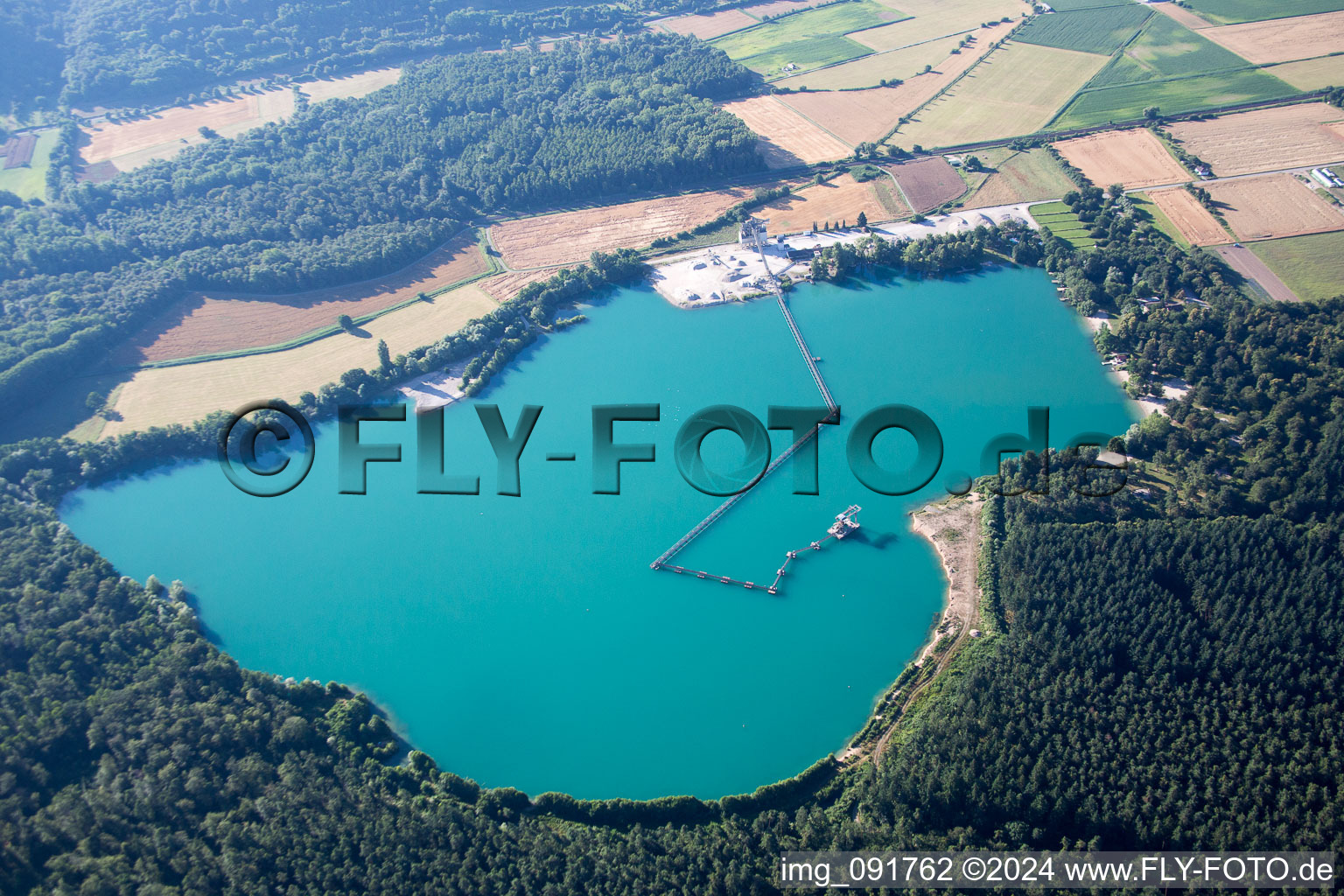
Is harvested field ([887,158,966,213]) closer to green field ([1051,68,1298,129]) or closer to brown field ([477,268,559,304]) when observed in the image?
green field ([1051,68,1298,129])

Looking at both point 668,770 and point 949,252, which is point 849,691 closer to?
point 668,770

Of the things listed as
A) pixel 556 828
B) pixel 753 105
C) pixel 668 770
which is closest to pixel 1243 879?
pixel 668 770

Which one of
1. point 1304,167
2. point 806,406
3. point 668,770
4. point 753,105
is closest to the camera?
point 668,770

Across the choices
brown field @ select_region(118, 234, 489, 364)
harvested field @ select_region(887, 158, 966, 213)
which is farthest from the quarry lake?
harvested field @ select_region(887, 158, 966, 213)

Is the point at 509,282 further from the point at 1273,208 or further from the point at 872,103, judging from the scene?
the point at 1273,208

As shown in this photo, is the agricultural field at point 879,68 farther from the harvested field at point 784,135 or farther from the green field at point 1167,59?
the green field at point 1167,59

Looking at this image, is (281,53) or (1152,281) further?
(281,53)
